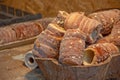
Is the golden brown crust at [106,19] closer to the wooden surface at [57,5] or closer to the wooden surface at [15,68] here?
the wooden surface at [15,68]

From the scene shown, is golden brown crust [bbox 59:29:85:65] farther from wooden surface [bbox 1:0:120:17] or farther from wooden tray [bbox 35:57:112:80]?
wooden surface [bbox 1:0:120:17]

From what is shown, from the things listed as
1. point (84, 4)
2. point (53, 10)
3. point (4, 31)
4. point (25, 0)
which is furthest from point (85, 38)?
point (25, 0)

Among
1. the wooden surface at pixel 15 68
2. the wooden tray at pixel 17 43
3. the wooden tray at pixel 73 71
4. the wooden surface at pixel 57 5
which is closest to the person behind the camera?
the wooden tray at pixel 73 71

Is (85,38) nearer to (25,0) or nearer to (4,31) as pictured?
(4,31)

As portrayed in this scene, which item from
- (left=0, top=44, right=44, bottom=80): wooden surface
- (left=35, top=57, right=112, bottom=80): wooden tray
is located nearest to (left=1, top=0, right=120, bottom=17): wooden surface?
(left=0, top=44, right=44, bottom=80): wooden surface

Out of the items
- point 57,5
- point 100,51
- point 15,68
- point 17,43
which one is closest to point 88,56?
point 100,51

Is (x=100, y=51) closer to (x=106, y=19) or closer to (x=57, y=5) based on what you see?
(x=106, y=19)

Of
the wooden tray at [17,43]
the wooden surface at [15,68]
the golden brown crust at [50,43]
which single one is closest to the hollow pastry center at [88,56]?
the golden brown crust at [50,43]
